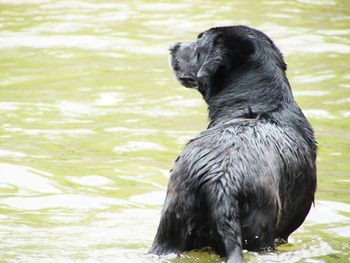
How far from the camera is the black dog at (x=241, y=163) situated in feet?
15.6

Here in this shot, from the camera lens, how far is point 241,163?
4820mm

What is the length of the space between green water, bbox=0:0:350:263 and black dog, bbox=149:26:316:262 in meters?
0.20

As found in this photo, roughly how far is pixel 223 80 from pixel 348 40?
315 inches

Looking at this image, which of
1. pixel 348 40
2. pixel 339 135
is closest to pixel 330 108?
pixel 339 135

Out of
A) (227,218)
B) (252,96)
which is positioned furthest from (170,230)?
(252,96)

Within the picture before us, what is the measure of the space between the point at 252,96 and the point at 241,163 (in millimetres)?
905

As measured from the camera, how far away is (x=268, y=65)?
5773 millimetres

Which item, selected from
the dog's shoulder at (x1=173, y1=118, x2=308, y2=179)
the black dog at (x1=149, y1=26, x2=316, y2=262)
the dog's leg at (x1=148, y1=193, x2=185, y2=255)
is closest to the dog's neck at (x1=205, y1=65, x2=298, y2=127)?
the black dog at (x1=149, y1=26, x2=316, y2=262)

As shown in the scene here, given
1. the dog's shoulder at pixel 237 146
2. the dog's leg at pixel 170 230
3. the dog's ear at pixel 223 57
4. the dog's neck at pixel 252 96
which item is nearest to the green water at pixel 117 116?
the dog's leg at pixel 170 230

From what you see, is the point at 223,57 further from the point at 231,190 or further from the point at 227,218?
the point at 227,218

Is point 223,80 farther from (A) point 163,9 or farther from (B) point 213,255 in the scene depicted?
(A) point 163,9

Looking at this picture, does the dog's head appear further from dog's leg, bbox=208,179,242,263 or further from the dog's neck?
dog's leg, bbox=208,179,242,263

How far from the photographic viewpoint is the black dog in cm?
476

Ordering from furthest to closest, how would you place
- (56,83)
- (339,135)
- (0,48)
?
1. (0,48)
2. (56,83)
3. (339,135)
